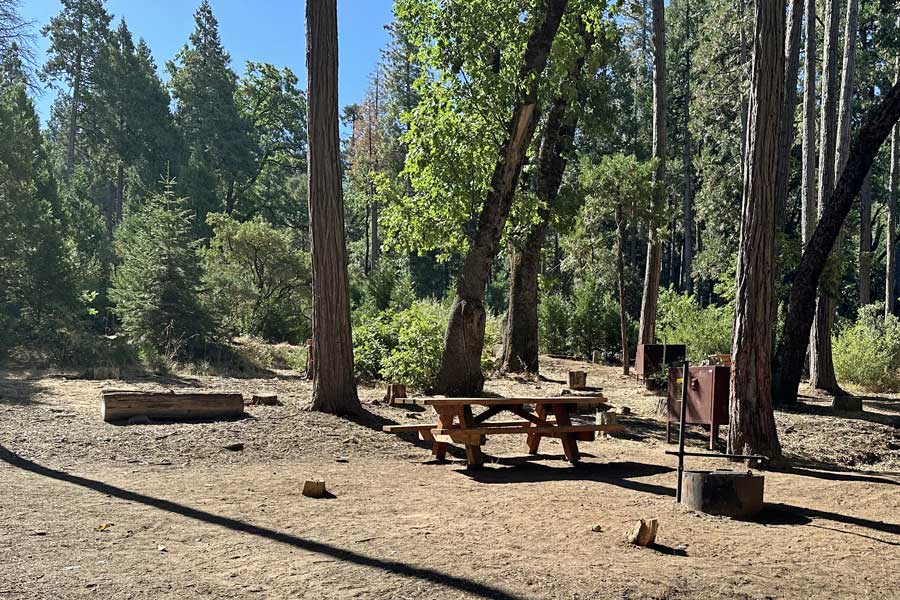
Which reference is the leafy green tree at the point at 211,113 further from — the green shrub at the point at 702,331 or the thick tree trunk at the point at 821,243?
the thick tree trunk at the point at 821,243

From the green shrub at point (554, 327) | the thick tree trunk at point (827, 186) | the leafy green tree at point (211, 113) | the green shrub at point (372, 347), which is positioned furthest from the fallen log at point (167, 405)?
the leafy green tree at point (211, 113)

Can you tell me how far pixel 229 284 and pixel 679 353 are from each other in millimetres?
15257

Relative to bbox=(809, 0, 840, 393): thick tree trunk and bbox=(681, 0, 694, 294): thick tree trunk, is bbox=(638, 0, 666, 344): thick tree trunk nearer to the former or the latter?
bbox=(809, 0, 840, 393): thick tree trunk

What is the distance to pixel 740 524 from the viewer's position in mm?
5715

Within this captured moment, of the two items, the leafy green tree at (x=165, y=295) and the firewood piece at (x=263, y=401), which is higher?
the leafy green tree at (x=165, y=295)

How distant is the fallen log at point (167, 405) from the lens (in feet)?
30.5

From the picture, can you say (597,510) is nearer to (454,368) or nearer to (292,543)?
(292,543)

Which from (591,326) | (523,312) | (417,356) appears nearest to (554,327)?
(591,326)

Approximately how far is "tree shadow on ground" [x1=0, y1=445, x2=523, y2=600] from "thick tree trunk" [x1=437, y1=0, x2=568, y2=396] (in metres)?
6.54

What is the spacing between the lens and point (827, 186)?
17.2 meters

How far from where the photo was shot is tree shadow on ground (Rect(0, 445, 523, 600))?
13.1 feet

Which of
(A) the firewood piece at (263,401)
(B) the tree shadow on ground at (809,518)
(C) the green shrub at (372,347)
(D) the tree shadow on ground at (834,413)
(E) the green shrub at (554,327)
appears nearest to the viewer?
(B) the tree shadow on ground at (809,518)

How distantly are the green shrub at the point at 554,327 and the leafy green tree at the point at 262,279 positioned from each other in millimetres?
8063

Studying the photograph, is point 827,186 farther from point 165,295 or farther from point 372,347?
point 165,295
